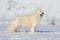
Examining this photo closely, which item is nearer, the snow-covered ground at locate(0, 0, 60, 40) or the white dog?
the white dog

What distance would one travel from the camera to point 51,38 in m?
1.60

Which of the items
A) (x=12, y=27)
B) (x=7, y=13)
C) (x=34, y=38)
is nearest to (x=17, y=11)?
(x=7, y=13)

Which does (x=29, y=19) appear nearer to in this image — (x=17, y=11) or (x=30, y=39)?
(x=17, y=11)

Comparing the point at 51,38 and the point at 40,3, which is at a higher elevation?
the point at 40,3

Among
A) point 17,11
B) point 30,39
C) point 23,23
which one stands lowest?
point 30,39

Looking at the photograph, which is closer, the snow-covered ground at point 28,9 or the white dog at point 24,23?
the white dog at point 24,23

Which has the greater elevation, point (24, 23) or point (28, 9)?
point (28, 9)

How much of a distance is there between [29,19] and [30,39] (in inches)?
26.8

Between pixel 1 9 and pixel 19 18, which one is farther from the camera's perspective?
pixel 1 9

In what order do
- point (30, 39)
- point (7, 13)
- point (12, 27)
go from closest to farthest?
point (30, 39) → point (12, 27) → point (7, 13)

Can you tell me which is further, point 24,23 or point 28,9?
point 28,9

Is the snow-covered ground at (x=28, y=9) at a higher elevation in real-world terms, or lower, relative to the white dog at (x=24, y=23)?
higher

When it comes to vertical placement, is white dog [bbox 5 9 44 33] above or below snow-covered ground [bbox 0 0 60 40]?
below

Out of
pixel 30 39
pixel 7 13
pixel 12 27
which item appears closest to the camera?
pixel 30 39
